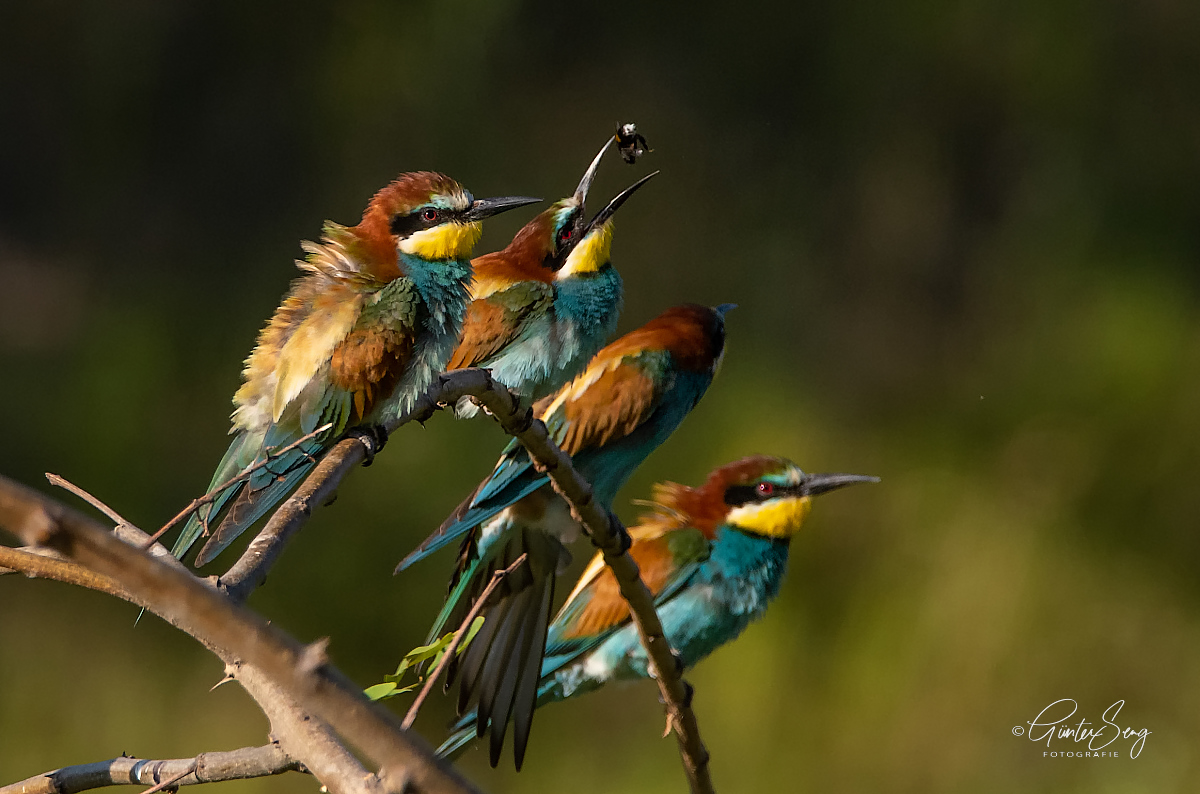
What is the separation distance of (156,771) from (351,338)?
19.6 inches

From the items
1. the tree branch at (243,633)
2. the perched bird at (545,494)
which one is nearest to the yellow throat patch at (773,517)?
the perched bird at (545,494)

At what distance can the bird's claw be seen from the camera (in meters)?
1.06

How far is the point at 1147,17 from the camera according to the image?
2.58 metres

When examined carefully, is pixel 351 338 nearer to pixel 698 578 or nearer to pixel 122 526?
pixel 122 526

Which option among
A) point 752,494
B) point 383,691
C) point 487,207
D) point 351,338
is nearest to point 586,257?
point 487,207

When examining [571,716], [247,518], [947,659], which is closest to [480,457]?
[571,716]

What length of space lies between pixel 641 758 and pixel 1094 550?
0.93 metres

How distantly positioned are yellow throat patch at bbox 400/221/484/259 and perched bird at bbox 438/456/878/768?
0.48 m

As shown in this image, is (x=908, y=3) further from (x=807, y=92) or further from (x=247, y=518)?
(x=247, y=518)

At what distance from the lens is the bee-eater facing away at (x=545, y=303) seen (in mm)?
1453

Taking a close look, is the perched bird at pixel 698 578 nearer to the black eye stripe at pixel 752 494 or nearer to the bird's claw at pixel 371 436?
the black eye stripe at pixel 752 494

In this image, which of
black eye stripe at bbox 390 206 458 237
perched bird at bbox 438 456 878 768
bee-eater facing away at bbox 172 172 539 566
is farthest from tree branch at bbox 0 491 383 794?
perched bird at bbox 438 456 878 768

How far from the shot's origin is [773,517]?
63.3 inches

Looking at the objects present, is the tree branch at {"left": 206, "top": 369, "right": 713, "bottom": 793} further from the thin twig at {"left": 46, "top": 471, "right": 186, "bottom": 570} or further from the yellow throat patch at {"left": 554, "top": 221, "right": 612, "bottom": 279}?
the yellow throat patch at {"left": 554, "top": 221, "right": 612, "bottom": 279}
